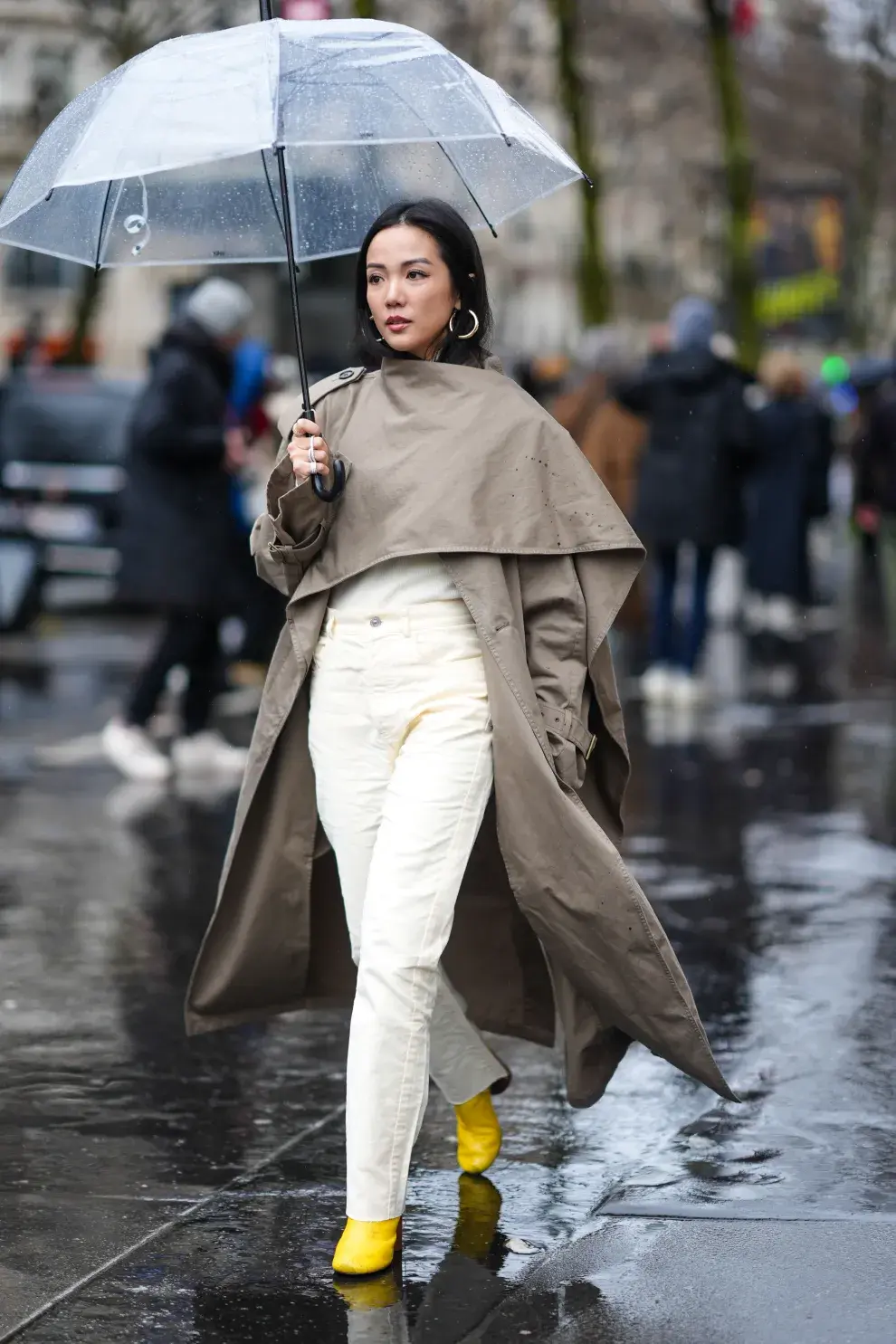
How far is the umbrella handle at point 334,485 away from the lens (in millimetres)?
4191

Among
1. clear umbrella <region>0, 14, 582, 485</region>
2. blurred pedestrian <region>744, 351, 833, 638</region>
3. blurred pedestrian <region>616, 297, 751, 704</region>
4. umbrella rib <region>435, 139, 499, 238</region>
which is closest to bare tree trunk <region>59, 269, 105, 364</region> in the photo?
blurred pedestrian <region>744, 351, 833, 638</region>

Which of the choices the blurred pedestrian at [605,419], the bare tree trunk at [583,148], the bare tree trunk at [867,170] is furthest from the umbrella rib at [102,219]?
the bare tree trunk at [867,170]

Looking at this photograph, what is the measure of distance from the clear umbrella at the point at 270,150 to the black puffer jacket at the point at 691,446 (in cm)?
734

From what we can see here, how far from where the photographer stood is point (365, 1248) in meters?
4.05

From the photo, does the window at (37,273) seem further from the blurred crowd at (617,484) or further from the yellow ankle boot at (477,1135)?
the yellow ankle boot at (477,1135)

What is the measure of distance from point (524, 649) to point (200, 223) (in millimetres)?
1344

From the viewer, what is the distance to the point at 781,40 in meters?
37.7

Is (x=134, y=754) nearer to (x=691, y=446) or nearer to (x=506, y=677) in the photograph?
(x=691, y=446)

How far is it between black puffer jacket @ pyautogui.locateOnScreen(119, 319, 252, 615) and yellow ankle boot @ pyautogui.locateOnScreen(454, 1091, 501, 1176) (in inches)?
208

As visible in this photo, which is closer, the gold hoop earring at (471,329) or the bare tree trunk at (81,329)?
the gold hoop earring at (471,329)


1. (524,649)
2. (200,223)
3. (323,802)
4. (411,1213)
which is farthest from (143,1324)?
(200,223)

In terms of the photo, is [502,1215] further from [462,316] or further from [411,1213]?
[462,316]

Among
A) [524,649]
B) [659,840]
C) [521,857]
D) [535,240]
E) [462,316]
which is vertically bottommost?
[659,840]

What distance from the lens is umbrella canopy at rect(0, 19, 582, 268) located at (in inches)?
168
